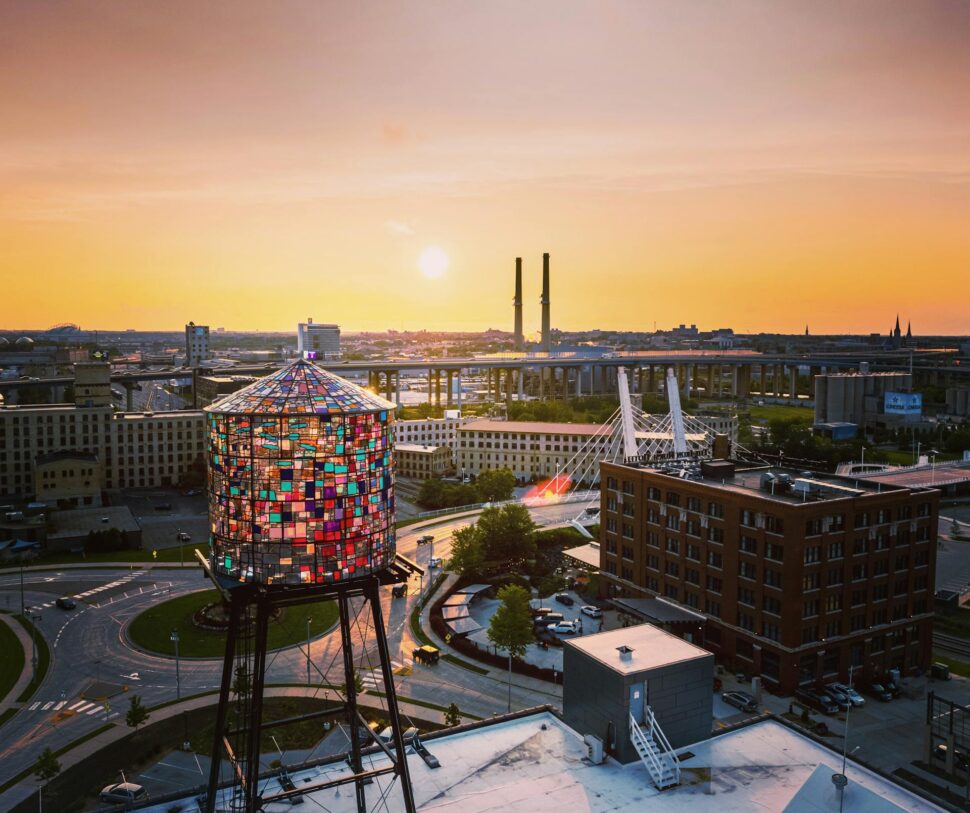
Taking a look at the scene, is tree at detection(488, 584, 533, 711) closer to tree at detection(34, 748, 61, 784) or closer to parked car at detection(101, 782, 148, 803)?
parked car at detection(101, 782, 148, 803)

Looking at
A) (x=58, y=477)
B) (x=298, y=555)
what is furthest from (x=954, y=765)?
(x=58, y=477)

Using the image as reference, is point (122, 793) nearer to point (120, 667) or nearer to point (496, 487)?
point (120, 667)

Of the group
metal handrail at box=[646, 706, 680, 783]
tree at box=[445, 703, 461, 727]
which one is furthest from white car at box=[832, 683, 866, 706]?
tree at box=[445, 703, 461, 727]

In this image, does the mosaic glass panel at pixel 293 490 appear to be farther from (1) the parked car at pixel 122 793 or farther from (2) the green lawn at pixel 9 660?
(2) the green lawn at pixel 9 660

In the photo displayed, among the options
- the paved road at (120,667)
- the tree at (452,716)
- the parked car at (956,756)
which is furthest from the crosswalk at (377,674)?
the parked car at (956,756)

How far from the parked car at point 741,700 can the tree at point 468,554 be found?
72.5 ft

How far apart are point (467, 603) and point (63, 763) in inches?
985

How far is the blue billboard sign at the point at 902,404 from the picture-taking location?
134m

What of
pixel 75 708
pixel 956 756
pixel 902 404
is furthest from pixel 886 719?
pixel 902 404

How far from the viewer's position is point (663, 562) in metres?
45.9

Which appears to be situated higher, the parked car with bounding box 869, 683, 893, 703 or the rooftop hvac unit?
the rooftop hvac unit

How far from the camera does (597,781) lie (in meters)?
23.1

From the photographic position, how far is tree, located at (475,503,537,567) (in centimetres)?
5938

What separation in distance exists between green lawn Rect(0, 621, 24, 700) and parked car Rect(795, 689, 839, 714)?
3813cm
